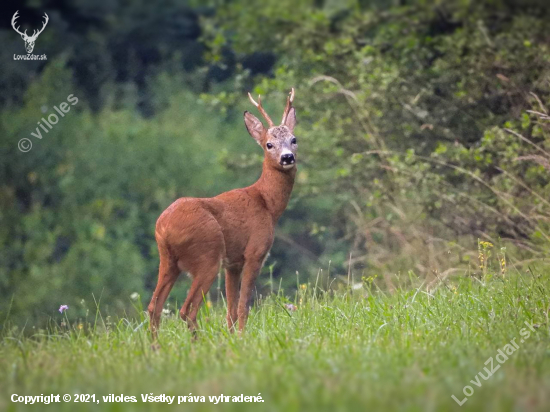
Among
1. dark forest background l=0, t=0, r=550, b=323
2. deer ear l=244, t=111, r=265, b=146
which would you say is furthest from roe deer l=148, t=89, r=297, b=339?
dark forest background l=0, t=0, r=550, b=323

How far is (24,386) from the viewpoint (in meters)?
3.80

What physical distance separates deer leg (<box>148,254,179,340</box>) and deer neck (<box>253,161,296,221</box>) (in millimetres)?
879

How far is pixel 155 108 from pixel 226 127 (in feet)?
5.64

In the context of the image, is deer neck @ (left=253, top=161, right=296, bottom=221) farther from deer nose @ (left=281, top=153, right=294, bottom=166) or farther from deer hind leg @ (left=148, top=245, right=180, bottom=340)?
deer hind leg @ (left=148, top=245, right=180, bottom=340)

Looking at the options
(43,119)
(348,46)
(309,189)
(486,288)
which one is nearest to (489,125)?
(348,46)

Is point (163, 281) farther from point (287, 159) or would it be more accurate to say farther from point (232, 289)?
point (287, 159)

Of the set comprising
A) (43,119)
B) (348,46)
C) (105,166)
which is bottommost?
(105,166)

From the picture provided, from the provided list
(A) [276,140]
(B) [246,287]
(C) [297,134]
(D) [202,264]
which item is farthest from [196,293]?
(C) [297,134]

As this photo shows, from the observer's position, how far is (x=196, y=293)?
17.9 feet

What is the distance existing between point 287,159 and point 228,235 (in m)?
0.78

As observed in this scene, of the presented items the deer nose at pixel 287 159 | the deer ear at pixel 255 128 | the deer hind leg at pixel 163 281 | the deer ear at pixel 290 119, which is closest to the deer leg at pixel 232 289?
the deer hind leg at pixel 163 281

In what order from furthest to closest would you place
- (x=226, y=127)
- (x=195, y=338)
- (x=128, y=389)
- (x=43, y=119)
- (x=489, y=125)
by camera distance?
(x=226, y=127) → (x=43, y=119) → (x=489, y=125) → (x=195, y=338) → (x=128, y=389)

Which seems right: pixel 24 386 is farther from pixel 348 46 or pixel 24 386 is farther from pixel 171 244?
pixel 348 46

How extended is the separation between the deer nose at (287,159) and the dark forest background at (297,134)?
746mm
